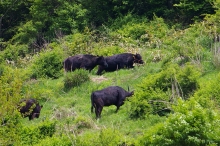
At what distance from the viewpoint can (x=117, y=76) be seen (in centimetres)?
2148

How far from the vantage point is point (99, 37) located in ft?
95.5

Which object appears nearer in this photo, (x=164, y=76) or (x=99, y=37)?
(x=164, y=76)

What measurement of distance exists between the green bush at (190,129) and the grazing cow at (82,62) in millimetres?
13595

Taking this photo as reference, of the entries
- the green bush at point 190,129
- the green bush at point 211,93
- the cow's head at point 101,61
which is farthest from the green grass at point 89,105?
the green bush at point 190,129

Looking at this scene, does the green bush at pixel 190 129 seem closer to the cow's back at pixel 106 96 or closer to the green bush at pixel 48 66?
the cow's back at pixel 106 96

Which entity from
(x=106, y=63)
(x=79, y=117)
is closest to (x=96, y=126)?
(x=79, y=117)

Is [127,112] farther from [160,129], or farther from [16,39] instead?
[16,39]

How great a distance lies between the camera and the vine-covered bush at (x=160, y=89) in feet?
49.0

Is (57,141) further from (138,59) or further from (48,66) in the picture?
(48,66)

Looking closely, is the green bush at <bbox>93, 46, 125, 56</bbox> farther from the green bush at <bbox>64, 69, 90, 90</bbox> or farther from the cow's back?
the cow's back

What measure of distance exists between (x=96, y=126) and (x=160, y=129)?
5759mm

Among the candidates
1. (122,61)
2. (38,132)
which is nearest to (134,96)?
(38,132)

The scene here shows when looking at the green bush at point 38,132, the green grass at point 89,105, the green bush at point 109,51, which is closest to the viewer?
the green grass at point 89,105

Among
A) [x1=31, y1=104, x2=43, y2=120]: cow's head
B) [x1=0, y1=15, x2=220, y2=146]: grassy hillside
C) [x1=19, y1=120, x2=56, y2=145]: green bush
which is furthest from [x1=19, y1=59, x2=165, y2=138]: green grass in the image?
[x1=19, y1=120, x2=56, y2=145]: green bush
